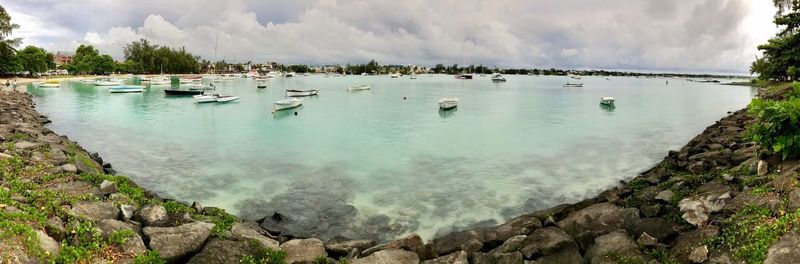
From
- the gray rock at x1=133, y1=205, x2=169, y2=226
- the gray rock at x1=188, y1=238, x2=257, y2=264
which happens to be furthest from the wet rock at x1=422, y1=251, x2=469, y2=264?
the gray rock at x1=133, y1=205, x2=169, y2=226

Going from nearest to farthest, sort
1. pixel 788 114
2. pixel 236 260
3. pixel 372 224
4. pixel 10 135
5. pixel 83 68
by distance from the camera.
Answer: pixel 236 260, pixel 788 114, pixel 372 224, pixel 10 135, pixel 83 68

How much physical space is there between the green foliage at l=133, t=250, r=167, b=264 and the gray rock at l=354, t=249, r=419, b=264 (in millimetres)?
3400

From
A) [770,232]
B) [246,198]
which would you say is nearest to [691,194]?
[770,232]

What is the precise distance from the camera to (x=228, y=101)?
60000 mm

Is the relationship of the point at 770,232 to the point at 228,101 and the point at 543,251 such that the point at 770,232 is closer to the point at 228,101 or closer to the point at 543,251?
the point at 543,251

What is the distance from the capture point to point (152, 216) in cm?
983

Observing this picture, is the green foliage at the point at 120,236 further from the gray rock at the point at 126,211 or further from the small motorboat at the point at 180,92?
the small motorboat at the point at 180,92

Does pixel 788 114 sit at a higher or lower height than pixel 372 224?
higher

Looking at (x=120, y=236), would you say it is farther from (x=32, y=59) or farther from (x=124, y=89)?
(x=32, y=59)

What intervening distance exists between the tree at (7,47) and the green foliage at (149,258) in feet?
278

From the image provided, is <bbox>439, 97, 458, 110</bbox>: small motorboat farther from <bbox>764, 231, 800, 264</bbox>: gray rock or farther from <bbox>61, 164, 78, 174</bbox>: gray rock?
<bbox>764, 231, 800, 264</bbox>: gray rock

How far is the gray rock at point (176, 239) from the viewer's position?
811 centimetres

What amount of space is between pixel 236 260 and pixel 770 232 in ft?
30.3

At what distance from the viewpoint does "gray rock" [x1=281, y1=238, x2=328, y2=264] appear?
9.14m
